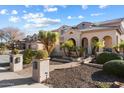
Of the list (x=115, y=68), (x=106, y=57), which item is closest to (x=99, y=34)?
(x=106, y=57)

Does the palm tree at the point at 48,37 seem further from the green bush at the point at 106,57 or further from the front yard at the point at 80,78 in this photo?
the front yard at the point at 80,78

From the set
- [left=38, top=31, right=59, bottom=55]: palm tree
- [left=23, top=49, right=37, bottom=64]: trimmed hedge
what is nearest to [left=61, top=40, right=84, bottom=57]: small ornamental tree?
[left=38, top=31, right=59, bottom=55]: palm tree

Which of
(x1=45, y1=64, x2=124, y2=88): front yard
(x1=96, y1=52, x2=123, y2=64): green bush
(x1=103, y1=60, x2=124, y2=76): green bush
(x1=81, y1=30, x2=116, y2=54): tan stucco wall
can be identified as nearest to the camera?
(x1=45, y1=64, x2=124, y2=88): front yard

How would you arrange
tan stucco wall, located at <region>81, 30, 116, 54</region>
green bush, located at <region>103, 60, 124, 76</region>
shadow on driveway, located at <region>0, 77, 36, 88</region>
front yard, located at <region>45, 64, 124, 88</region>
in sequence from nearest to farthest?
front yard, located at <region>45, 64, 124, 88</region> < shadow on driveway, located at <region>0, 77, 36, 88</region> < green bush, located at <region>103, 60, 124, 76</region> < tan stucco wall, located at <region>81, 30, 116, 54</region>

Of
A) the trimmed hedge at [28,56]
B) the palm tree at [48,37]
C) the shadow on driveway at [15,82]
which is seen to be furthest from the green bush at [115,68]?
the palm tree at [48,37]

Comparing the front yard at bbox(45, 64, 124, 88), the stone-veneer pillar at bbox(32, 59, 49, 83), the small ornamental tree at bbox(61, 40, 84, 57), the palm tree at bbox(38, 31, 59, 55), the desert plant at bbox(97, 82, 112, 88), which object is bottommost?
the desert plant at bbox(97, 82, 112, 88)

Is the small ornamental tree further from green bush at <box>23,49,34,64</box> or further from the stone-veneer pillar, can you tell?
the stone-veneer pillar
